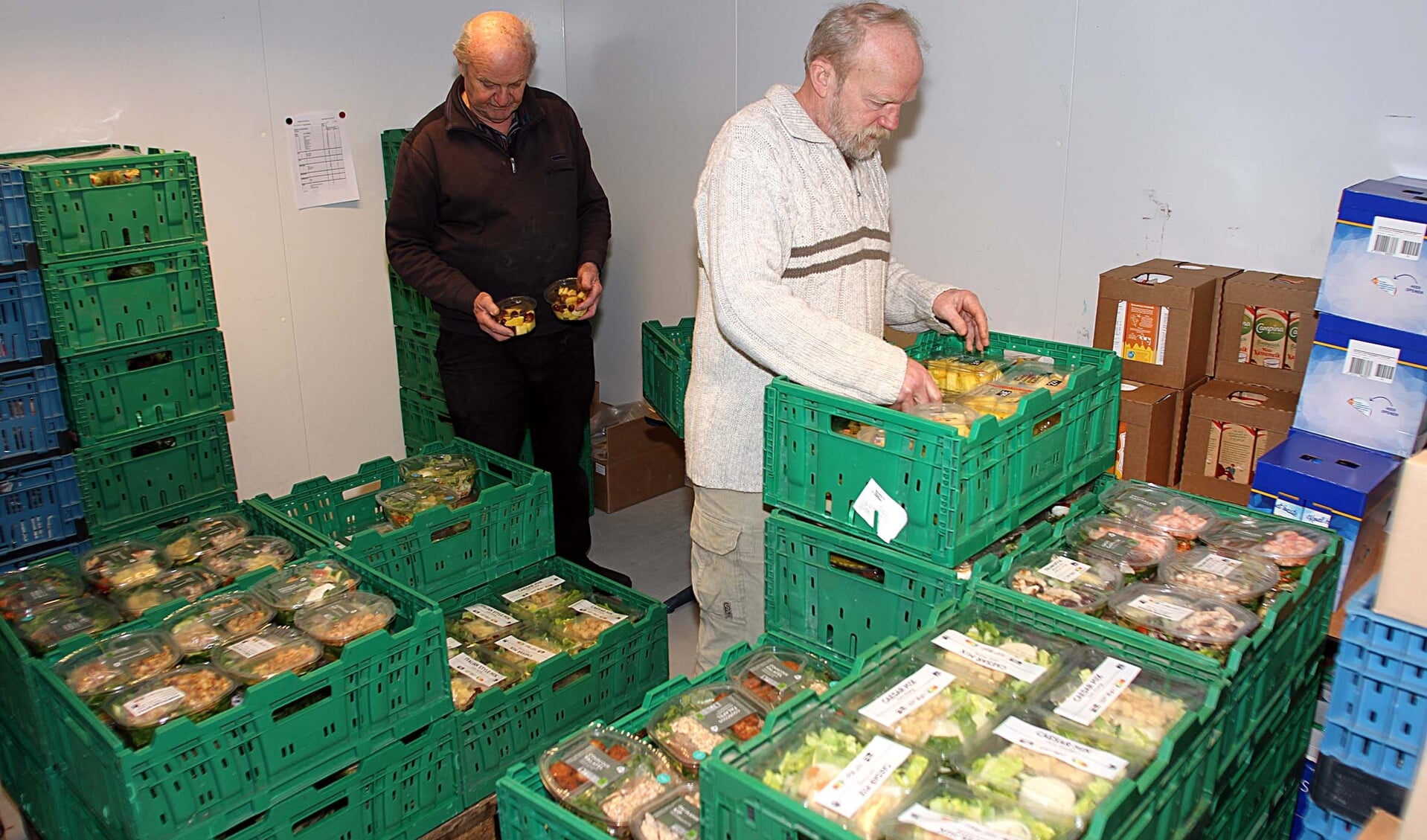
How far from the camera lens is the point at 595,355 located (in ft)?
16.9

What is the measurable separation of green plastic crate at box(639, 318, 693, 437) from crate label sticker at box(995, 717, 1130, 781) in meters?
2.00

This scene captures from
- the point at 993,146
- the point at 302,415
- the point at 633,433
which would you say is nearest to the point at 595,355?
the point at 633,433

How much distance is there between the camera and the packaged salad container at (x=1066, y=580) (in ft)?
5.62

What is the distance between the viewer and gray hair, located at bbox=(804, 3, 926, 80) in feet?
6.93

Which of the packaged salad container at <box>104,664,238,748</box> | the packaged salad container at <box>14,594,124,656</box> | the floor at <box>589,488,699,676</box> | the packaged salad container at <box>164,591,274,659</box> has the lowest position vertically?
the floor at <box>589,488,699,676</box>

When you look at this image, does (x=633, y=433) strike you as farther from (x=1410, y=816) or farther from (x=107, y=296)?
(x=1410, y=816)

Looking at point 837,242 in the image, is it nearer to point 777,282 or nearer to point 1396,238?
point 777,282

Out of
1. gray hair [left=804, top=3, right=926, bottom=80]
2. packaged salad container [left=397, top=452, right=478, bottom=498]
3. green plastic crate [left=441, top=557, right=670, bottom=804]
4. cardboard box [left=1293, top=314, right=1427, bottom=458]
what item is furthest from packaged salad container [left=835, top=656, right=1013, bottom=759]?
packaged salad container [left=397, top=452, right=478, bottom=498]

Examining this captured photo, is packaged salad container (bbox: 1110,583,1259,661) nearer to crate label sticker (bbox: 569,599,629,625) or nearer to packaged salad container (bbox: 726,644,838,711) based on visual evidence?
packaged salad container (bbox: 726,644,838,711)

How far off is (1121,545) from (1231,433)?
111 cm

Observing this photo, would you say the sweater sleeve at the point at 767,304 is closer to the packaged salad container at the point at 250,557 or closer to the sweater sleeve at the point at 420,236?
the packaged salad container at the point at 250,557

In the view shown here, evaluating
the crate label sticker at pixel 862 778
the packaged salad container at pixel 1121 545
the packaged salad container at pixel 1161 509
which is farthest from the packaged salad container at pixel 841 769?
the packaged salad container at pixel 1161 509

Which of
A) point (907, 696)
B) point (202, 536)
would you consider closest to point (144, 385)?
point (202, 536)

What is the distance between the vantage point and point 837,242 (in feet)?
7.22
